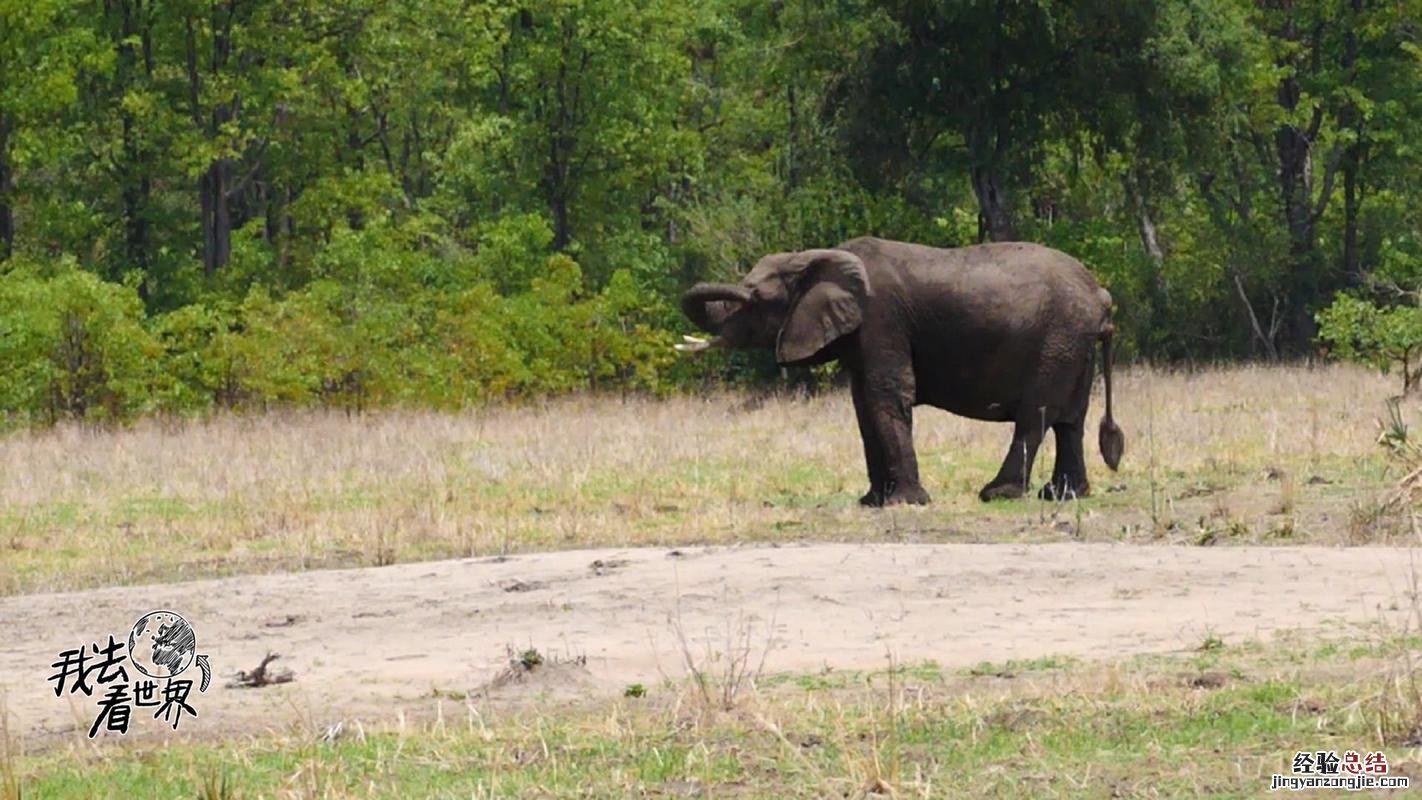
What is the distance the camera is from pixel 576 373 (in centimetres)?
3409

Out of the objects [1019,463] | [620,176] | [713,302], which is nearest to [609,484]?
[713,302]

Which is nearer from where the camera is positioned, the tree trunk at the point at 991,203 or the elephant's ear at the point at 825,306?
the elephant's ear at the point at 825,306

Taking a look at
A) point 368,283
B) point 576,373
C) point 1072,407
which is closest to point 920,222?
point 576,373

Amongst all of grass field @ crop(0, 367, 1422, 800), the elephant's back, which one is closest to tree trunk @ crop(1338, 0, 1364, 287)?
grass field @ crop(0, 367, 1422, 800)

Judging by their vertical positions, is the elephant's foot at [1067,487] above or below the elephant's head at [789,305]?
below

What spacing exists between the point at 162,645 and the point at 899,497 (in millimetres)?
7883

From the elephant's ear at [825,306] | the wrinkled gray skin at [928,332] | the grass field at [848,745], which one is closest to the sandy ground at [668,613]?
the grass field at [848,745]

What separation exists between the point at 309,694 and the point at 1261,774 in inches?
185

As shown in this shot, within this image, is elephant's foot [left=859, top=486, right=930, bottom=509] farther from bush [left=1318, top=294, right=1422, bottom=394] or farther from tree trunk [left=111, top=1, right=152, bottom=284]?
tree trunk [left=111, top=1, right=152, bottom=284]

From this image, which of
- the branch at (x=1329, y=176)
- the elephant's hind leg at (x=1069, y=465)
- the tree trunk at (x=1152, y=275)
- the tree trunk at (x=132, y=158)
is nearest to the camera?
the elephant's hind leg at (x=1069, y=465)

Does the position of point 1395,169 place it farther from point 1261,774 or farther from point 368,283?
point 1261,774

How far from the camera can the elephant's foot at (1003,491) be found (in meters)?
18.8

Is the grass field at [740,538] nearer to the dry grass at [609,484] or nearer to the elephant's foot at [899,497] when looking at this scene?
the dry grass at [609,484]

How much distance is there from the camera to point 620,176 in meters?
40.7
